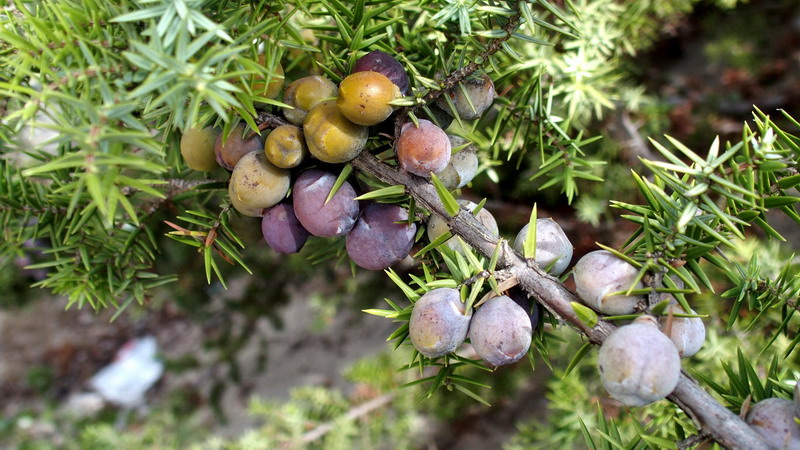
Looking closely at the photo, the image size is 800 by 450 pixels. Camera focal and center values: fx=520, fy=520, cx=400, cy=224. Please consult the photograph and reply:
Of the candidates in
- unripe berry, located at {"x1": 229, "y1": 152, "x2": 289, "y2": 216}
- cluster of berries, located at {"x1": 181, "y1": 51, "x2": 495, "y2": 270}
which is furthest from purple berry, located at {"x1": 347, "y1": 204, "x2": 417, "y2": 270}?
unripe berry, located at {"x1": 229, "y1": 152, "x2": 289, "y2": 216}

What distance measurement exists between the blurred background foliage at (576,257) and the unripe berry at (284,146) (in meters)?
0.36

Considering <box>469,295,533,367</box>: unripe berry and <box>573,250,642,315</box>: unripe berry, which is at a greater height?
<box>573,250,642,315</box>: unripe berry

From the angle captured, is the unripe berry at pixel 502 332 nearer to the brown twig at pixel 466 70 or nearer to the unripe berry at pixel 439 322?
the unripe berry at pixel 439 322

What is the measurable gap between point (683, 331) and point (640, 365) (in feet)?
0.33

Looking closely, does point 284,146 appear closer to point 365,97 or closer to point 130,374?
point 365,97

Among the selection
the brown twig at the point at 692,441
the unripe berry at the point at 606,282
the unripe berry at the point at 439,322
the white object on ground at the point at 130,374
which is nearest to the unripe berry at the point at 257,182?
the unripe berry at the point at 439,322

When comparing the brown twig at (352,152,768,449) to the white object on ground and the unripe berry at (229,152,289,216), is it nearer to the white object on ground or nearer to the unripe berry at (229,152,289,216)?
the unripe berry at (229,152,289,216)

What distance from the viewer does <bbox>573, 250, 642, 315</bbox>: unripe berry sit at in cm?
51

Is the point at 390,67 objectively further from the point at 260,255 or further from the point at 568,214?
the point at 260,255

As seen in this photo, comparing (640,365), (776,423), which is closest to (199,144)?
(640,365)

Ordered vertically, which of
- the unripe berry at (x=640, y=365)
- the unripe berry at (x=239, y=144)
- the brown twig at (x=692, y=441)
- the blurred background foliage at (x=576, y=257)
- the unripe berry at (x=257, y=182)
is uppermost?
the unripe berry at (x=239, y=144)

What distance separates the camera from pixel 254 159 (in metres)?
0.58

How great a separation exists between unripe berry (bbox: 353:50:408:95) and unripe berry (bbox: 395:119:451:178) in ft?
0.18

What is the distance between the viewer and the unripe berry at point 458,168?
25.0 inches
